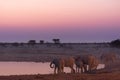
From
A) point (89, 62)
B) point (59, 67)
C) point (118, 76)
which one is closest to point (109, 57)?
point (89, 62)

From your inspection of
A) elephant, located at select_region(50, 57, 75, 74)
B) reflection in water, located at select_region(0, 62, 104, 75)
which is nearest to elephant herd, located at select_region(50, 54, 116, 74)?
elephant, located at select_region(50, 57, 75, 74)

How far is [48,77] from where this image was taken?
2345 centimetres

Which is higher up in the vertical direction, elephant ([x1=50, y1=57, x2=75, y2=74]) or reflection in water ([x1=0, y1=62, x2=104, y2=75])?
elephant ([x1=50, y1=57, x2=75, y2=74])

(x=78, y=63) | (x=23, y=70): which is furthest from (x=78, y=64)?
(x=23, y=70)

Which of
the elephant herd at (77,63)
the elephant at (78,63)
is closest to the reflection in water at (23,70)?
the elephant herd at (77,63)

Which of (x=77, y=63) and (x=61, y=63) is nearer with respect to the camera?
(x=61, y=63)

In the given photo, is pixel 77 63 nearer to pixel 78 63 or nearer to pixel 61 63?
pixel 78 63

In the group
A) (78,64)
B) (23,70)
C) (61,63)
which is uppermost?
(61,63)

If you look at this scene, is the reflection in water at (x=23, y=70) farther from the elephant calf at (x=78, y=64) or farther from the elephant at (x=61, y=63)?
the elephant calf at (x=78, y=64)

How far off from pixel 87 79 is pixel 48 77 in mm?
1978

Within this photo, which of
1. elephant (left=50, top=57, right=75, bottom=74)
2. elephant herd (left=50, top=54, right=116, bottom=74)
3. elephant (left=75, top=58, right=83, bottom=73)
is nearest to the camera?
elephant (left=50, top=57, right=75, bottom=74)

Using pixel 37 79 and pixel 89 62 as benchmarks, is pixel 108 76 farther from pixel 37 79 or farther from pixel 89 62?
pixel 89 62

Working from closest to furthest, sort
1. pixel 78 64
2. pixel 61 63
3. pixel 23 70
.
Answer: pixel 61 63
pixel 78 64
pixel 23 70

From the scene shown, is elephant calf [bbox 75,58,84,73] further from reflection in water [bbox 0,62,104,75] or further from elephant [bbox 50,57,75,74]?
reflection in water [bbox 0,62,104,75]
